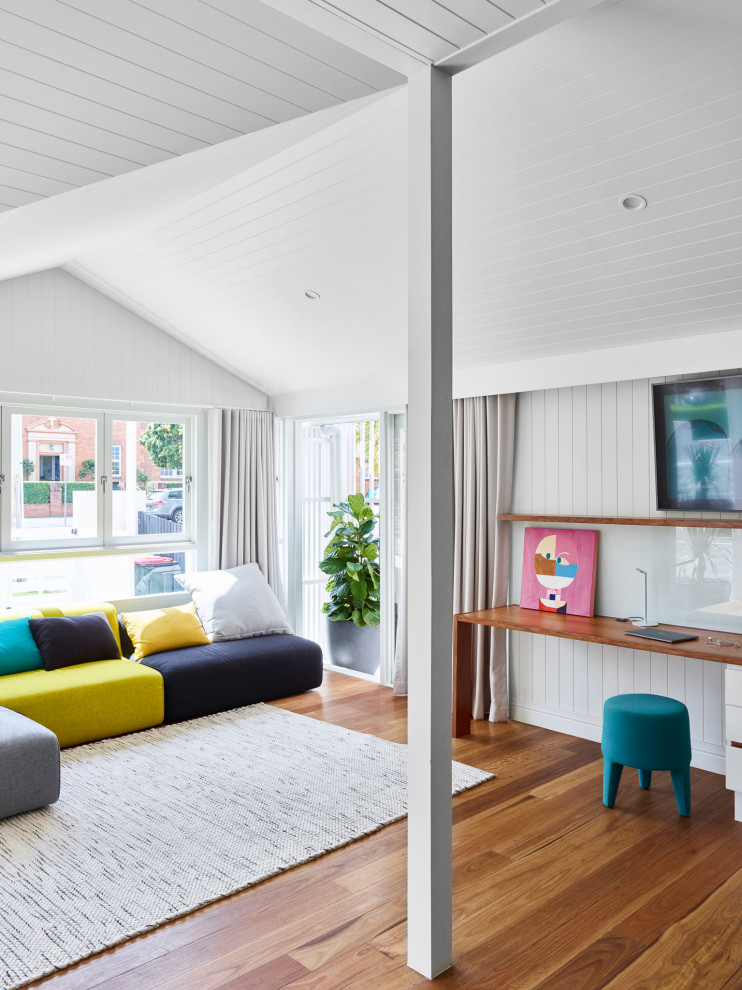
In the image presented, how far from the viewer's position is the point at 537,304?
363 cm

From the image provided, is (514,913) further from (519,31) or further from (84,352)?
(84,352)

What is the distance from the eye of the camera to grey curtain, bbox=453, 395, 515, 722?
4.52 meters

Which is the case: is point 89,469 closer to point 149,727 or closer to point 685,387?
point 149,727

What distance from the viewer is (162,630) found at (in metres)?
4.83

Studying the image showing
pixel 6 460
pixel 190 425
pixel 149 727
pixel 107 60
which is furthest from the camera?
pixel 190 425

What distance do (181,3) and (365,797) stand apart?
9.87 feet

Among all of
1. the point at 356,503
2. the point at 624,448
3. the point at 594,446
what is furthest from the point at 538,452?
the point at 356,503

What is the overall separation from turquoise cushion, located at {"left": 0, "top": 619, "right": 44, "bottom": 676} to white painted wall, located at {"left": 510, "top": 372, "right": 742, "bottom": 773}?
9.25 feet

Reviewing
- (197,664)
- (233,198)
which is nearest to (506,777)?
(197,664)

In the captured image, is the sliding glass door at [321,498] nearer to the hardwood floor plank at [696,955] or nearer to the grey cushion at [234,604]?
the grey cushion at [234,604]

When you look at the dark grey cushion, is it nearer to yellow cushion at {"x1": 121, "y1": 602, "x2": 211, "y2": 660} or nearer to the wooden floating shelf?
yellow cushion at {"x1": 121, "y1": 602, "x2": 211, "y2": 660}

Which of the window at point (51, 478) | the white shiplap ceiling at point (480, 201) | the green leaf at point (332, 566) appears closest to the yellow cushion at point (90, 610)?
the window at point (51, 478)

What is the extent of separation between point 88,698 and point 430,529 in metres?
2.78

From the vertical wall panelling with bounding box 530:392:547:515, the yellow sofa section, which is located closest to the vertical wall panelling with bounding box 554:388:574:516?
the vertical wall panelling with bounding box 530:392:547:515
